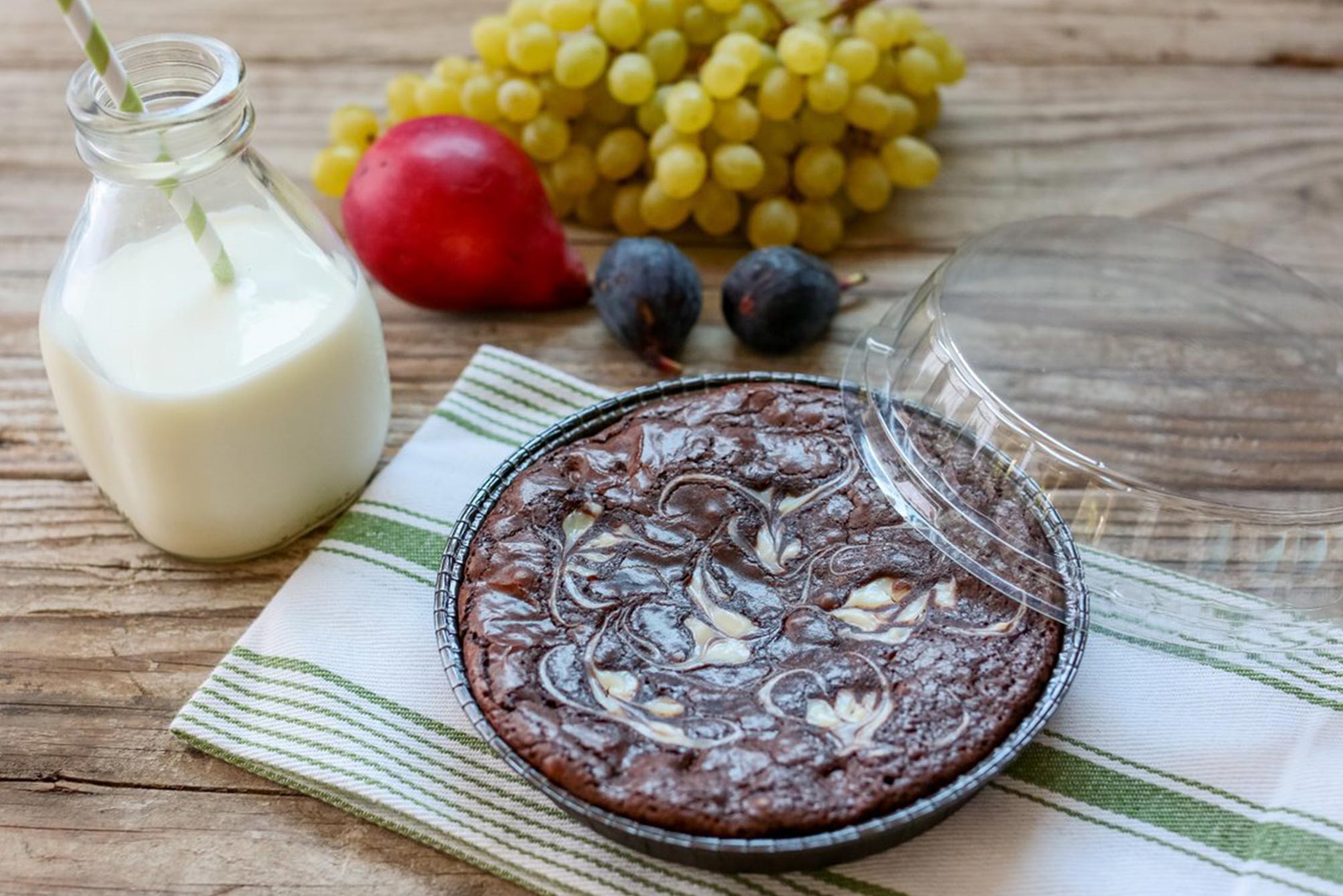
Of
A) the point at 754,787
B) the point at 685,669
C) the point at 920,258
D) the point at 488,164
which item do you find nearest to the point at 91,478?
the point at 488,164

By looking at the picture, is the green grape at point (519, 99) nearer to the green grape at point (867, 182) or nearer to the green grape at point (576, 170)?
the green grape at point (576, 170)

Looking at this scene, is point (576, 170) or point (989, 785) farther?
point (576, 170)

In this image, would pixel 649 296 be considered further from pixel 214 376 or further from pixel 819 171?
pixel 214 376

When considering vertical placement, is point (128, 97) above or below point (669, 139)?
above

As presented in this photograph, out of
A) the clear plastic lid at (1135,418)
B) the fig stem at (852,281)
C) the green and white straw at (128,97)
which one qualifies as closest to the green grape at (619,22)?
the fig stem at (852,281)

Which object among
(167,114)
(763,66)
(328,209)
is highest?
(167,114)

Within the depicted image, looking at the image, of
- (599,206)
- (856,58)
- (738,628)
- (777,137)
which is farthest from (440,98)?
(738,628)

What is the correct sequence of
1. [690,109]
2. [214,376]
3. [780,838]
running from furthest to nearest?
[690,109]
[214,376]
[780,838]

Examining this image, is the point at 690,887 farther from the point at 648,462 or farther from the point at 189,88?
the point at 189,88
